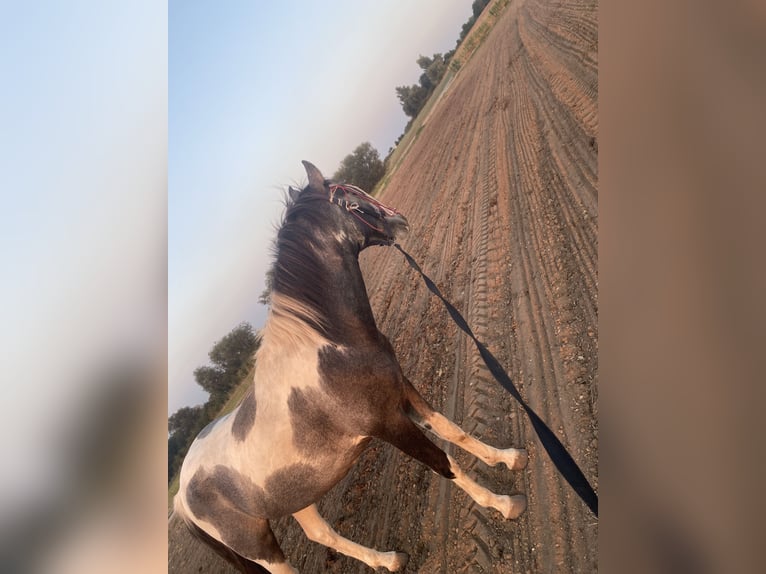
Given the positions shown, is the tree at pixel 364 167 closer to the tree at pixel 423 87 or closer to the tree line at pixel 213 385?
the tree at pixel 423 87

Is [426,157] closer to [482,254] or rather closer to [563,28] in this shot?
[482,254]

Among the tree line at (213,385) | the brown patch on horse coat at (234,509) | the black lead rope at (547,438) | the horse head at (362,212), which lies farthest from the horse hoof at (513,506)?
the tree line at (213,385)

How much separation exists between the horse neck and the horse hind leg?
71cm

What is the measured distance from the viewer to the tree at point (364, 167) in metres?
1.93

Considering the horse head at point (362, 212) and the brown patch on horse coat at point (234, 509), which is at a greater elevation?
the horse head at point (362, 212)

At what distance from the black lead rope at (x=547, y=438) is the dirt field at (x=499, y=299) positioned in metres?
0.02

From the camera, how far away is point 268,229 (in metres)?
1.91

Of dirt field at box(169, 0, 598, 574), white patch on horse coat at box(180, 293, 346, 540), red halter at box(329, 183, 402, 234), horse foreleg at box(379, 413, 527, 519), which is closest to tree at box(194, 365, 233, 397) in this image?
white patch on horse coat at box(180, 293, 346, 540)

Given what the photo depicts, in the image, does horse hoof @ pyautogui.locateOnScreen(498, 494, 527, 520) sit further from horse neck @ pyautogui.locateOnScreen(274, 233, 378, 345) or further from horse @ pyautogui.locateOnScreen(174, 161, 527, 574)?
horse neck @ pyautogui.locateOnScreen(274, 233, 378, 345)

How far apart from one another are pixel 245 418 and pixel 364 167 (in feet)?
3.60

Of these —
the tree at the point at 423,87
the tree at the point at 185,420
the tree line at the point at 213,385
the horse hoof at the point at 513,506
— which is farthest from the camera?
the tree at the point at 185,420

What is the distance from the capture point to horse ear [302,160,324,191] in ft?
5.48

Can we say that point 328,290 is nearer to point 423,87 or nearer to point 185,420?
point 423,87
